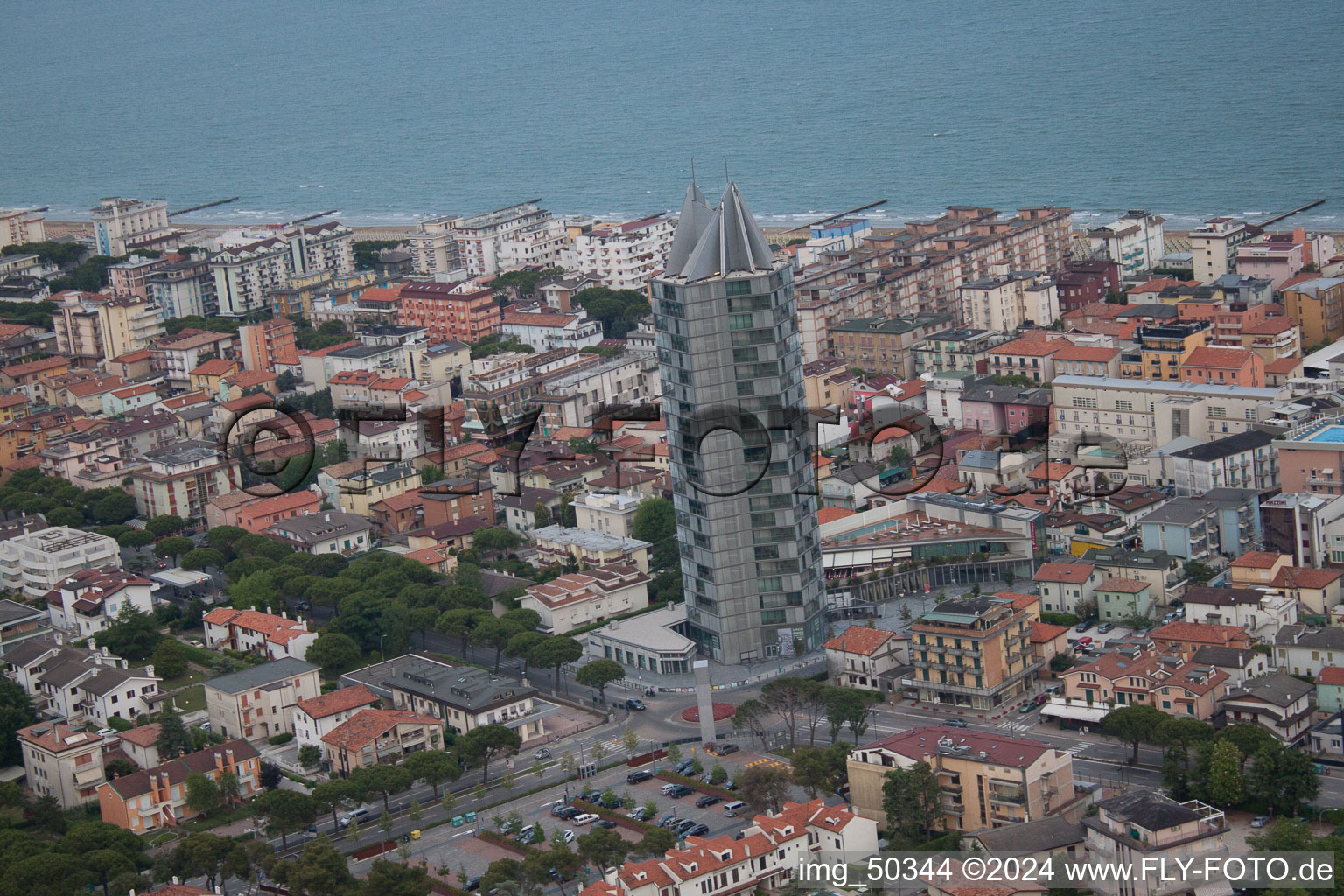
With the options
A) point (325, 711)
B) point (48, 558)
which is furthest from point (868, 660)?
point (48, 558)

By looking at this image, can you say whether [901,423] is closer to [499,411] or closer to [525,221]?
[499,411]

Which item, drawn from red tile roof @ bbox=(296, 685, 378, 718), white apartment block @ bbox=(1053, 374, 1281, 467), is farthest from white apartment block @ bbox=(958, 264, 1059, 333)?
red tile roof @ bbox=(296, 685, 378, 718)

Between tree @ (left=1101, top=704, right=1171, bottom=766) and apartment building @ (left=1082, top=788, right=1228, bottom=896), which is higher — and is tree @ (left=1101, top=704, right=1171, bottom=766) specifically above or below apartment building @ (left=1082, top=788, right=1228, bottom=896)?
above

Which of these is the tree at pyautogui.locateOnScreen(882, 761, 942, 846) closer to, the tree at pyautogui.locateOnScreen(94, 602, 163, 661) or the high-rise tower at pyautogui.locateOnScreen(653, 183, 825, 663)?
the high-rise tower at pyautogui.locateOnScreen(653, 183, 825, 663)

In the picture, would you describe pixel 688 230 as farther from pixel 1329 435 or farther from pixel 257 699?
pixel 1329 435

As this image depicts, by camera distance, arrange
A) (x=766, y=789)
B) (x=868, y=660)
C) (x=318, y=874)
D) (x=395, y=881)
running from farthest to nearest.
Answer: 1. (x=868, y=660)
2. (x=766, y=789)
3. (x=318, y=874)
4. (x=395, y=881)

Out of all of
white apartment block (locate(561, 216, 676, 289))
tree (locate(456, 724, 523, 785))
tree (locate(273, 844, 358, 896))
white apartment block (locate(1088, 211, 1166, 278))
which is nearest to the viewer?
tree (locate(273, 844, 358, 896))
